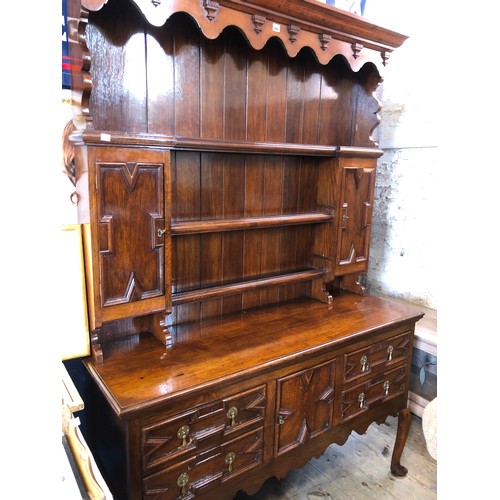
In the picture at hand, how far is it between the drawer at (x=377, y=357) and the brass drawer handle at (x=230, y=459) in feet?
1.89

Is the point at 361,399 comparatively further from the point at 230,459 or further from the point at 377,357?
the point at 230,459

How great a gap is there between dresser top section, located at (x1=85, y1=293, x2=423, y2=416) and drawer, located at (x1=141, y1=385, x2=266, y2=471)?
0.09 metres

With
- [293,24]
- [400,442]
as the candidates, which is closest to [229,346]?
[400,442]

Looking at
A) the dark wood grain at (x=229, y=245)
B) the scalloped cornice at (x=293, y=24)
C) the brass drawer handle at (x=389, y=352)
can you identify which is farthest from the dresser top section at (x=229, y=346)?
the scalloped cornice at (x=293, y=24)

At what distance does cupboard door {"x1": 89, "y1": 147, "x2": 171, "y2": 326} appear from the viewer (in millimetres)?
1292

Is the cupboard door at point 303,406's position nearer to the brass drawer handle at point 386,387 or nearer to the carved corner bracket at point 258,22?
the brass drawer handle at point 386,387

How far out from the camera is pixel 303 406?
62.1 inches

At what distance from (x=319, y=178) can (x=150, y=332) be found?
1.11 m

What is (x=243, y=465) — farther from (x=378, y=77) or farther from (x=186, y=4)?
Answer: (x=378, y=77)

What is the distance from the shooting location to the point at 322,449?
1696mm

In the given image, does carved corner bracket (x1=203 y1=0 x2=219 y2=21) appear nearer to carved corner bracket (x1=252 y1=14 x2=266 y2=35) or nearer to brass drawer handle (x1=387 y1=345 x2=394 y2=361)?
carved corner bracket (x1=252 y1=14 x2=266 y2=35)

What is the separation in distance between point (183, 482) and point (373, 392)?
968 mm

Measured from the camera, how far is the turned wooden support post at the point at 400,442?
79.7 inches

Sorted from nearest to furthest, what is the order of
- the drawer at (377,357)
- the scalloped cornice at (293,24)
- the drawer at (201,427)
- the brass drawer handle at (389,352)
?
1. the drawer at (201,427)
2. the scalloped cornice at (293,24)
3. the drawer at (377,357)
4. the brass drawer handle at (389,352)
